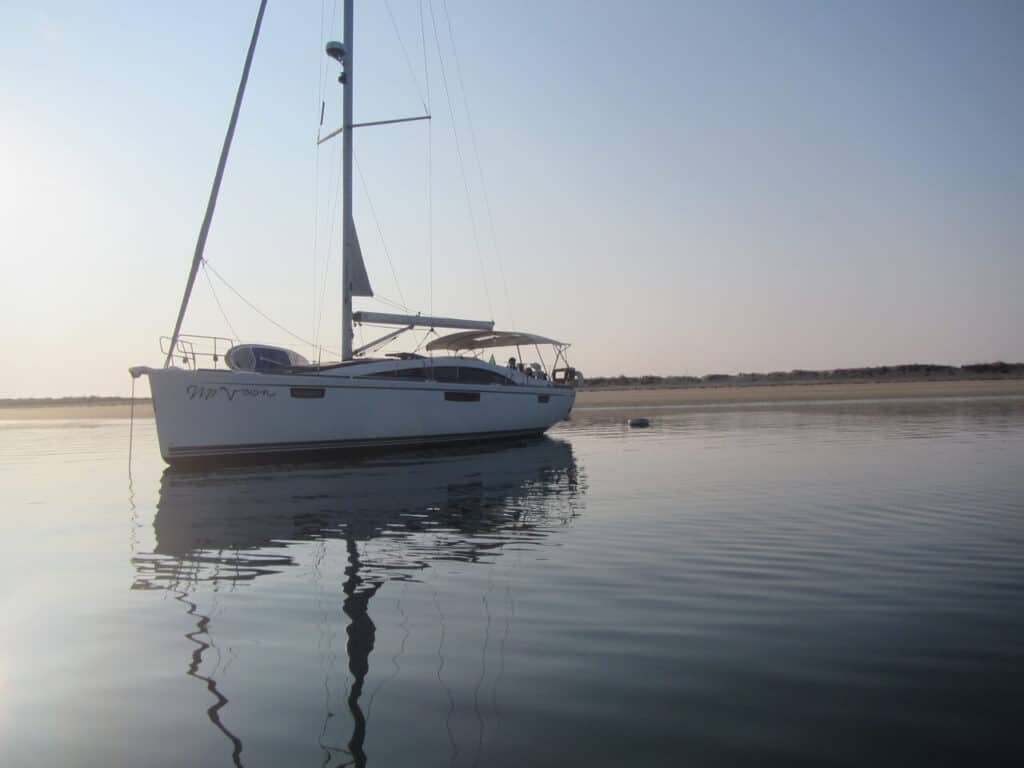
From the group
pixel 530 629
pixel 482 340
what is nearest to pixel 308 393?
pixel 482 340

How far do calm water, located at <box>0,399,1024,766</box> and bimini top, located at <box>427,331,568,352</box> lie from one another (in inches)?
585

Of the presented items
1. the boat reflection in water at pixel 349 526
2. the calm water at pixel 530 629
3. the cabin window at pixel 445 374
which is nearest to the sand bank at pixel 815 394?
the cabin window at pixel 445 374

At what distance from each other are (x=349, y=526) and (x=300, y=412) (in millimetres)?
9235

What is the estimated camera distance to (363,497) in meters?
11.4

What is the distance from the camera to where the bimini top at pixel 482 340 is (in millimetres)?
25297

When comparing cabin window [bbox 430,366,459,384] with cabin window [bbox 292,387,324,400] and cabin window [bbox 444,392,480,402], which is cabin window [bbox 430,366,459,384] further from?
cabin window [bbox 292,387,324,400]

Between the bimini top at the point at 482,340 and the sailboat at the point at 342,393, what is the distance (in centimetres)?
197

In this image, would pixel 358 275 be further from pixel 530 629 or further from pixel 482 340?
pixel 530 629

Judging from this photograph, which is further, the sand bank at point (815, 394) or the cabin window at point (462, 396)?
the sand bank at point (815, 394)

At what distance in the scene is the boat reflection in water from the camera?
16.9 feet

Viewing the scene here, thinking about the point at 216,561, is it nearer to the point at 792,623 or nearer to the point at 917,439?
the point at 792,623

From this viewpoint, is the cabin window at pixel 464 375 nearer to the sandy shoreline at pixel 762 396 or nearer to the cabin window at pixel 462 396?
the cabin window at pixel 462 396

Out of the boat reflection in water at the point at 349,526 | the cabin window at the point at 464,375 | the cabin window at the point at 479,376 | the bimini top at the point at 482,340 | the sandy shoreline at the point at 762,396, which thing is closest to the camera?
the boat reflection in water at the point at 349,526

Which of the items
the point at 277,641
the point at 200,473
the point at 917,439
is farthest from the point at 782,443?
the point at 277,641
